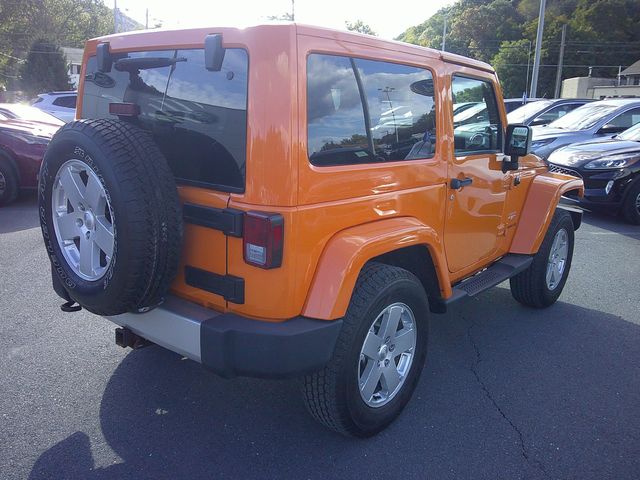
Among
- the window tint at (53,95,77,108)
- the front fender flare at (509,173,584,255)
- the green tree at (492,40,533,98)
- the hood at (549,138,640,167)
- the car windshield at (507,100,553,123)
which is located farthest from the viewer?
the green tree at (492,40,533,98)

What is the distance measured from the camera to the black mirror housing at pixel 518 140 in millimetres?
3936

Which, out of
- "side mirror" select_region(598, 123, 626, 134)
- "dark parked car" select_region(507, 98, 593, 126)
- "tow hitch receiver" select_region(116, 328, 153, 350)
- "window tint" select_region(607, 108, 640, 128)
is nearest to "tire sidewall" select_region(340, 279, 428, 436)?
"tow hitch receiver" select_region(116, 328, 153, 350)

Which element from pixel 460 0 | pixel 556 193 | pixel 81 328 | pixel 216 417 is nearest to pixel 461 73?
pixel 556 193

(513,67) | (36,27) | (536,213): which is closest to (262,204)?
(536,213)

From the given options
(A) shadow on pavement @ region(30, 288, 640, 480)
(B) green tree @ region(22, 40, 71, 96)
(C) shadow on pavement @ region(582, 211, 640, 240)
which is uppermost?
(B) green tree @ region(22, 40, 71, 96)

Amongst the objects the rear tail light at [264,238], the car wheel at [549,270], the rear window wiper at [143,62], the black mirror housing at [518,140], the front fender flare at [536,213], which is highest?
the rear window wiper at [143,62]

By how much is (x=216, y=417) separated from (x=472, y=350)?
75.8 inches

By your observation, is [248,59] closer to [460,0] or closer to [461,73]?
[461,73]

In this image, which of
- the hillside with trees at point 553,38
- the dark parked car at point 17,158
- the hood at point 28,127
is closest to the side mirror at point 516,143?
the dark parked car at point 17,158

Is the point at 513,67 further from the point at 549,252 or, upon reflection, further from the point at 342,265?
the point at 342,265

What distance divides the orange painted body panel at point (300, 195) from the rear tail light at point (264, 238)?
0.04m

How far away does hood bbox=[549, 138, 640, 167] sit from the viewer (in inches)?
321

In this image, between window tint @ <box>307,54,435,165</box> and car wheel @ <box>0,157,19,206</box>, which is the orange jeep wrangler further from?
car wheel @ <box>0,157,19,206</box>

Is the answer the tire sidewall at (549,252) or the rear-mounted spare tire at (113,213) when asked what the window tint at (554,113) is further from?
the rear-mounted spare tire at (113,213)
